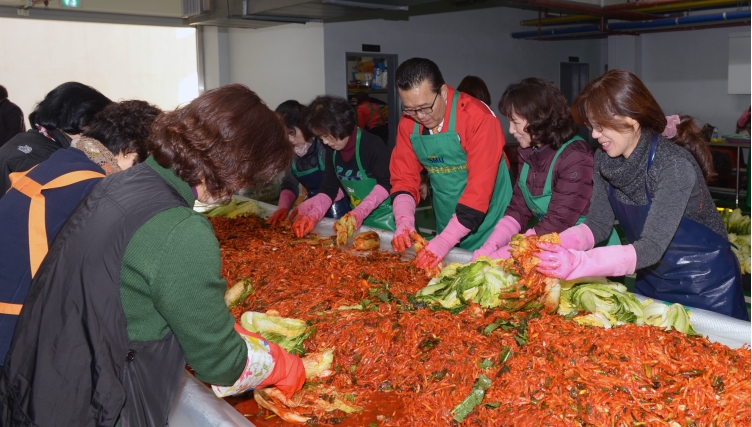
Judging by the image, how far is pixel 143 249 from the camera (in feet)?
5.11

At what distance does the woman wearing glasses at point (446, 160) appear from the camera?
347 centimetres

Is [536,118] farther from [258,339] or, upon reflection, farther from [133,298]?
[133,298]

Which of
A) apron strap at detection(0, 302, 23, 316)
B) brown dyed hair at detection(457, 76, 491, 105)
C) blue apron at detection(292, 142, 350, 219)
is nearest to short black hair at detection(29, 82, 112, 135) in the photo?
apron strap at detection(0, 302, 23, 316)

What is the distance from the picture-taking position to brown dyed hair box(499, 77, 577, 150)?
125 inches

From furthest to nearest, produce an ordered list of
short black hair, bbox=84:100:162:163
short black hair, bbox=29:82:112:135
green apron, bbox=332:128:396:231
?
green apron, bbox=332:128:396:231, short black hair, bbox=29:82:112:135, short black hair, bbox=84:100:162:163

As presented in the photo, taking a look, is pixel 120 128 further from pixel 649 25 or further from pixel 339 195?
pixel 649 25

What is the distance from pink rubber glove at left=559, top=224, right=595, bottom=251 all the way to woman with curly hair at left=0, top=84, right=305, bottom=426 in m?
1.61

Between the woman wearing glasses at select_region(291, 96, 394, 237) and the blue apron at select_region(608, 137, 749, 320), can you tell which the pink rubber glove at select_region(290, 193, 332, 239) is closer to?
the woman wearing glasses at select_region(291, 96, 394, 237)

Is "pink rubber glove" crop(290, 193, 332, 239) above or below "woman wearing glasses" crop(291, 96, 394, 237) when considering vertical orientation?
below

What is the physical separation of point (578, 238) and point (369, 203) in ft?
5.93

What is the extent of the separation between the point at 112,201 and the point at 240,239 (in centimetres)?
243

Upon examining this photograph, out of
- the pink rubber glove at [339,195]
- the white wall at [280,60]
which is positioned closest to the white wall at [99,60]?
the white wall at [280,60]

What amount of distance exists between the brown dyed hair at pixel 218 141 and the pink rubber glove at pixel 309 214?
7.78 ft

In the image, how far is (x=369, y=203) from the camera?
14.4ft
